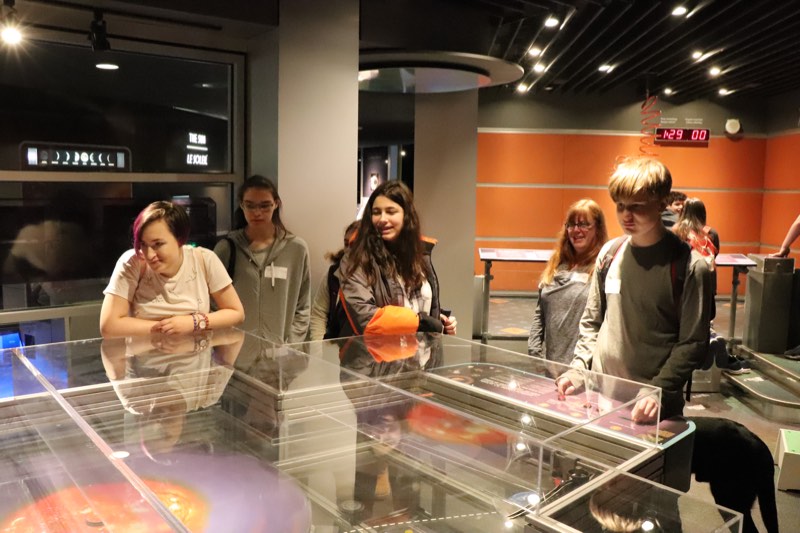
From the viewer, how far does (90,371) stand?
66.1 inches

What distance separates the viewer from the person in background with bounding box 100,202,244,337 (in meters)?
2.26

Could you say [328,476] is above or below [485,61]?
below

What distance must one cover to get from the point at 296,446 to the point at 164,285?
117 cm

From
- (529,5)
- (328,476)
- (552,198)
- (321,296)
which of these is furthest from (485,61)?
(552,198)

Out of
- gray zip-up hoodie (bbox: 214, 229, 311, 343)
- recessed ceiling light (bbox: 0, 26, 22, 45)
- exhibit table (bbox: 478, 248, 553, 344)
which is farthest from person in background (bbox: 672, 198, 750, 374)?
recessed ceiling light (bbox: 0, 26, 22, 45)

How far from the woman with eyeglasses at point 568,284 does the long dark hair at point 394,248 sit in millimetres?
866

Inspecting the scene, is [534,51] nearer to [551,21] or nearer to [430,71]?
[551,21]

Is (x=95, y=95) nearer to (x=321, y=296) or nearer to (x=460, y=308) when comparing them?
(x=321, y=296)

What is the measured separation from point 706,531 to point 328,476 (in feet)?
2.18

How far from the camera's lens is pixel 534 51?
670 centimetres

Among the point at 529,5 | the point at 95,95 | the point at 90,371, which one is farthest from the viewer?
the point at 529,5

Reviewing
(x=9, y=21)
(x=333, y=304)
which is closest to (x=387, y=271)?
(x=333, y=304)

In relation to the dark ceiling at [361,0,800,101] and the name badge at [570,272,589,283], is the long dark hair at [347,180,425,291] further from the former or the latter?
the dark ceiling at [361,0,800,101]

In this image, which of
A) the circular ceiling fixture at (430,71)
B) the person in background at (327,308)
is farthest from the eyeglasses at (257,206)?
the circular ceiling fixture at (430,71)
